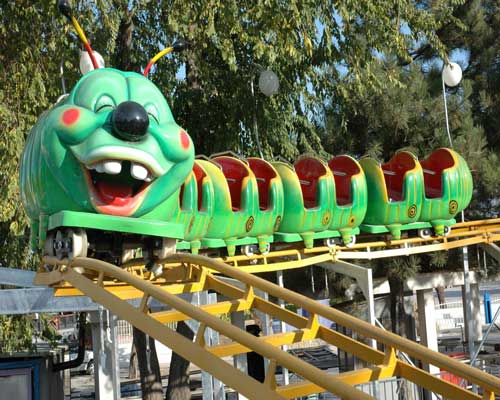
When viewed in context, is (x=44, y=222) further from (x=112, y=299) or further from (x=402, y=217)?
(x=402, y=217)

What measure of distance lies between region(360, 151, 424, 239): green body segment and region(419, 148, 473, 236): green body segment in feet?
0.68

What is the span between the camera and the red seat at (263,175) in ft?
30.0

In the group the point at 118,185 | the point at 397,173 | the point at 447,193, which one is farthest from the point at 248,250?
the point at 118,185

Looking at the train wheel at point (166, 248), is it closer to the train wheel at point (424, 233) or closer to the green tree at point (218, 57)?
the green tree at point (218, 57)

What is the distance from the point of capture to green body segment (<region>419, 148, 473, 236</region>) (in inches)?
Result: 410

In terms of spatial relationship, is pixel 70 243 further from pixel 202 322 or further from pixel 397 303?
pixel 397 303

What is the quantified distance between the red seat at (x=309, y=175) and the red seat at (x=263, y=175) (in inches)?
26.9

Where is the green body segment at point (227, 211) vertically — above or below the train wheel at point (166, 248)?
above

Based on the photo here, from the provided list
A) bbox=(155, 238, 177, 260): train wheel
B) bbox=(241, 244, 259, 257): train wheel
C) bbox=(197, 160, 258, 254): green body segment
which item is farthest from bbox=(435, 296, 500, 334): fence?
bbox=(155, 238, 177, 260): train wheel

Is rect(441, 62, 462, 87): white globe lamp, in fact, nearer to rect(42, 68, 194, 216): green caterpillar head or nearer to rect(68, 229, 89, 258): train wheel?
rect(42, 68, 194, 216): green caterpillar head

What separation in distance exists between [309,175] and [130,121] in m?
4.86

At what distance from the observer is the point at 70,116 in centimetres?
562

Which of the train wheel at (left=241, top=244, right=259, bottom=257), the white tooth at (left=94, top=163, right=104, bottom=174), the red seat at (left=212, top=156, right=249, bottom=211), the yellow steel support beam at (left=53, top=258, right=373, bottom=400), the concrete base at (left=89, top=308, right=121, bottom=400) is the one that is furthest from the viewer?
the train wheel at (left=241, top=244, right=259, bottom=257)

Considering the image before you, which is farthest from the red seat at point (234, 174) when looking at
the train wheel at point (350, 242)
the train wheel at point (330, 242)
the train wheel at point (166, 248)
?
the train wheel at point (166, 248)
